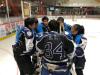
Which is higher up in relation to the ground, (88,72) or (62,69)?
(62,69)

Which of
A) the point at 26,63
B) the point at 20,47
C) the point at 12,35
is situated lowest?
the point at 12,35

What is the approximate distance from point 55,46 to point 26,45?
605 millimetres

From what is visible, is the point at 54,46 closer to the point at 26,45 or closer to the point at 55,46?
the point at 55,46

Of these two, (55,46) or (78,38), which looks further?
(78,38)

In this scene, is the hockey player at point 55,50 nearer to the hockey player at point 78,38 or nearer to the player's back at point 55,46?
the player's back at point 55,46

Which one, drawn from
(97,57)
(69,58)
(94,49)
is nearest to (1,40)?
(94,49)

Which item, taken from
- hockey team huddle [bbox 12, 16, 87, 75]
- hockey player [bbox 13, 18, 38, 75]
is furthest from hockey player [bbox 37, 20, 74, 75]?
hockey player [bbox 13, 18, 38, 75]

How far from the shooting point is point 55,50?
213cm

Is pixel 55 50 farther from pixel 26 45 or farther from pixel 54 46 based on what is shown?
pixel 26 45

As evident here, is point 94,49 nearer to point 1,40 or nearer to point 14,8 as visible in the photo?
point 1,40

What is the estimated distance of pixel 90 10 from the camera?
85.7 feet

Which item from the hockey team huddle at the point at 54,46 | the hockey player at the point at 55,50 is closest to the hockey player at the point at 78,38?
the hockey team huddle at the point at 54,46

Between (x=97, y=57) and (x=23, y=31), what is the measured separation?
2811mm

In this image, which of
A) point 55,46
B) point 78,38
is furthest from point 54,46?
point 78,38
